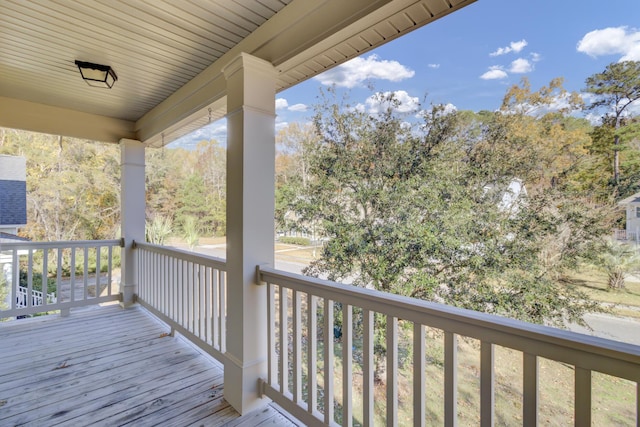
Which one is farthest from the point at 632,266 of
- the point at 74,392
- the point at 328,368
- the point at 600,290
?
the point at 74,392

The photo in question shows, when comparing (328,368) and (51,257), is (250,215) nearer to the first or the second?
(328,368)

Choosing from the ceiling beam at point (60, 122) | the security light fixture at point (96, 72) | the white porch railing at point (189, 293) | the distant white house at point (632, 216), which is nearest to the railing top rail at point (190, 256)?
the white porch railing at point (189, 293)

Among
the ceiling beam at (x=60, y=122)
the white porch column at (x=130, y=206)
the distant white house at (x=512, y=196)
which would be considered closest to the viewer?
the ceiling beam at (x=60, y=122)

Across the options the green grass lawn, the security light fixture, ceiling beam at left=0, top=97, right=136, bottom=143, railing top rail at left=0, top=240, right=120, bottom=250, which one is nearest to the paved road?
the green grass lawn

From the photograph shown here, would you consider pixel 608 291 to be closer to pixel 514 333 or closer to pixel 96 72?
pixel 514 333

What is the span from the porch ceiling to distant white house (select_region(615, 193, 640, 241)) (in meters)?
2.29

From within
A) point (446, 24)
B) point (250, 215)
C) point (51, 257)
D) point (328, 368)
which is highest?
point (446, 24)

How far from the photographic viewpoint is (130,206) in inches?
161

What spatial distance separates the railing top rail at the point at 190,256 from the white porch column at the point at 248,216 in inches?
16.3

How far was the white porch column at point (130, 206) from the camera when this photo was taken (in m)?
4.09

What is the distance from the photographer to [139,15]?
193cm

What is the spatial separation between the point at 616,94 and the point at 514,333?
9.56ft

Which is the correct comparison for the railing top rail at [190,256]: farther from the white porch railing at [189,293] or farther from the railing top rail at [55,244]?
the railing top rail at [55,244]

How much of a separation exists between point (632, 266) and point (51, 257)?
42.1ft
